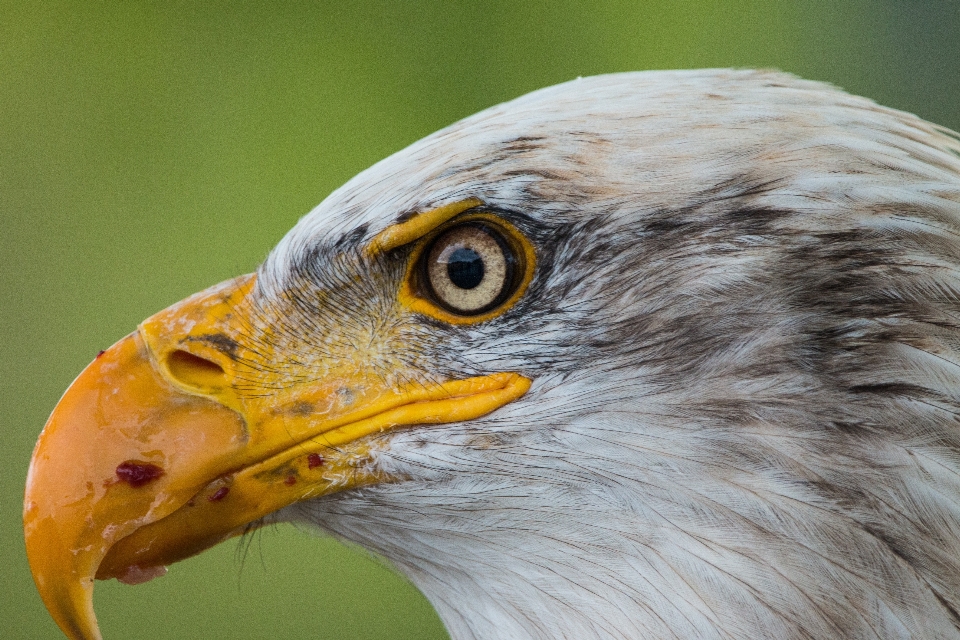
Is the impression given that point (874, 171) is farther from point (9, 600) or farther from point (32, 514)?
point (9, 600)

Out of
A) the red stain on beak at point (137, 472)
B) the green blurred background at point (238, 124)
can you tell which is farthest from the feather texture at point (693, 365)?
the green blurred background at point (238, 124)

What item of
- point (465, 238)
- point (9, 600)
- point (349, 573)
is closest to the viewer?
point (465, 238)

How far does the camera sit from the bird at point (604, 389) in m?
1.21

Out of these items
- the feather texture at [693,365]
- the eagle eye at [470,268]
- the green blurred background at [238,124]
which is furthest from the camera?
the green blurred background at [238,124]

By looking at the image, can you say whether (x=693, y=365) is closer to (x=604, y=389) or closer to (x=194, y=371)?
(x=604, y=389)

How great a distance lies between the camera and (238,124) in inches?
151

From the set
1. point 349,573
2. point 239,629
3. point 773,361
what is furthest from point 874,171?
point 239,629

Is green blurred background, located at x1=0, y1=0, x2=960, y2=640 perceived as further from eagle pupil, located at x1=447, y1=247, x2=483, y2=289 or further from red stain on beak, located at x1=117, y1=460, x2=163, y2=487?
eagle pupil, located at x1=447, y1=247, x2=483, y2=289

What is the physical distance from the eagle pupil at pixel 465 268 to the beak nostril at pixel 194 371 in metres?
0.33

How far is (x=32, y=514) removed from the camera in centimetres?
129

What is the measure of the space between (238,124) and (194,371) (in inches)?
103

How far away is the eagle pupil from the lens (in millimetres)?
1322

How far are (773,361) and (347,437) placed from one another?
53 cm

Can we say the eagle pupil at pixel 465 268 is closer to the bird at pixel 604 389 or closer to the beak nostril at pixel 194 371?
the bird at pixel 604 389
